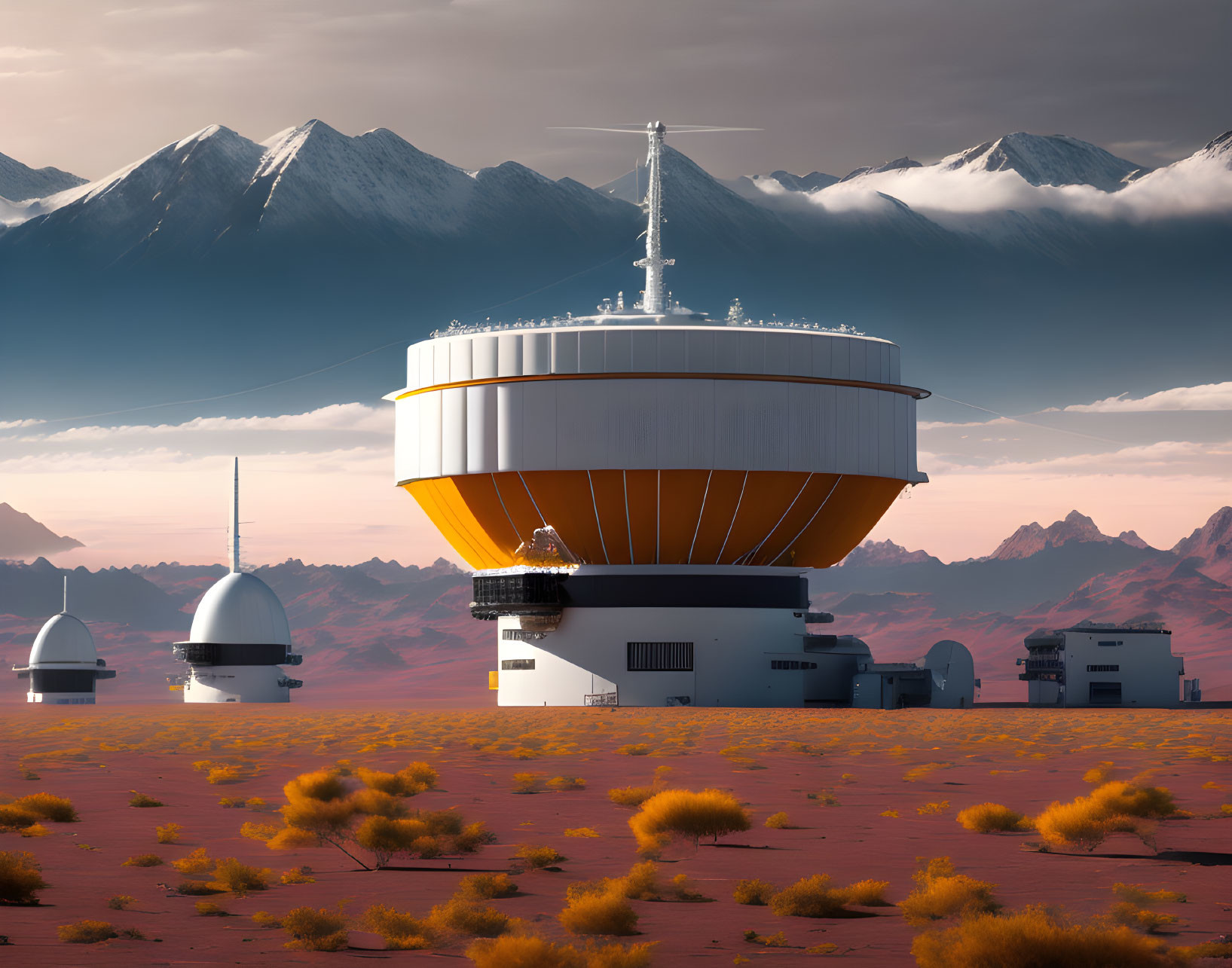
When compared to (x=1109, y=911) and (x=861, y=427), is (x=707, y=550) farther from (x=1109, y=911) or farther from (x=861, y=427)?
(x=1109, y=911)

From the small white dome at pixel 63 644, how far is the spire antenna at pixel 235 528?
10.5 metres

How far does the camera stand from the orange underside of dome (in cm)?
5003

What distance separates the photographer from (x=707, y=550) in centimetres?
5147

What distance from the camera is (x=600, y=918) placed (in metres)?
11.1

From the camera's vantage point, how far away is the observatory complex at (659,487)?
49812mm

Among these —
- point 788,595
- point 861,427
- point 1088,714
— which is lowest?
point 1088,714

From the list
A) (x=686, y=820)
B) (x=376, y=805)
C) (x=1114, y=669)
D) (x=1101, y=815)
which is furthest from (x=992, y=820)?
(x=1114, y=669)

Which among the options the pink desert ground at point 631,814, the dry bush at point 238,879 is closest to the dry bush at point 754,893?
the pink desert ground at point 631,814

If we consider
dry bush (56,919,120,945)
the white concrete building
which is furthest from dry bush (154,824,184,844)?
the white concrete building

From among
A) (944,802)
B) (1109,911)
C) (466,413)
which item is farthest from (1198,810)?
(466,413)

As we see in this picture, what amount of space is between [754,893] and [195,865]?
5.22 metres

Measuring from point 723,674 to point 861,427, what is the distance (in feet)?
32.1

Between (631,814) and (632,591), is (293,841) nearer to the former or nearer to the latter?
(631,814)

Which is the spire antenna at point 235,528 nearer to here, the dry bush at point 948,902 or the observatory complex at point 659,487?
the observatory complex at point 659,487
